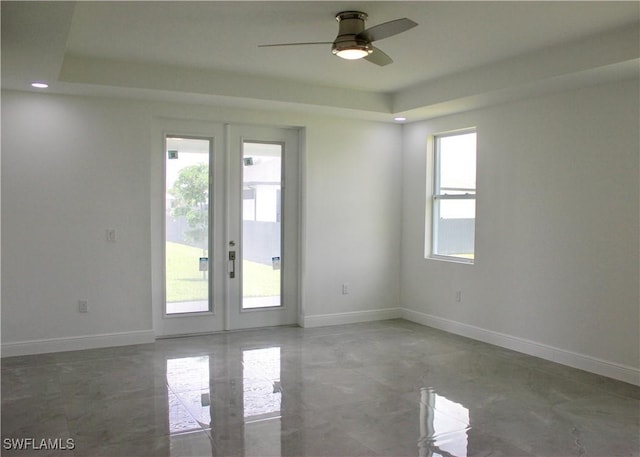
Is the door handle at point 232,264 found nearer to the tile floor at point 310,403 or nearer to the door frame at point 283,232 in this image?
the door frame at point 283,232

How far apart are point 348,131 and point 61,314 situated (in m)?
3.59

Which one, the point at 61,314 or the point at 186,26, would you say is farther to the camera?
the point at 61,314

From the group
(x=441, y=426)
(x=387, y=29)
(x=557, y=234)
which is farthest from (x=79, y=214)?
(x=557, y=234)

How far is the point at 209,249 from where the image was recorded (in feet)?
18.8

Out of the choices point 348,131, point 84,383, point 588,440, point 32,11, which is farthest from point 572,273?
point 32,11

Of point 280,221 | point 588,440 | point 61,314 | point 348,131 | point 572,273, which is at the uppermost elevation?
point 348,131

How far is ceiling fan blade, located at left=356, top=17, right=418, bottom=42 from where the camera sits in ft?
9.64

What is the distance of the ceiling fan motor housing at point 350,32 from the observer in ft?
11.0

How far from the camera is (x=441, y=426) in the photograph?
3361 millimetres

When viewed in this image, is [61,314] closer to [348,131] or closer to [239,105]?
[239,105]

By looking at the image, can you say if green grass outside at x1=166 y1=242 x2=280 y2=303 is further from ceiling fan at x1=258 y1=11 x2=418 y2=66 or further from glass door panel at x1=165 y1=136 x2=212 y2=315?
ceiling fan at x1=258 y1=11 x2=418 y2=66

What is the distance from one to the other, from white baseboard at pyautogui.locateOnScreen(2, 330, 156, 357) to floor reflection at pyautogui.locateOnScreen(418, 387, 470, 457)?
113 inches

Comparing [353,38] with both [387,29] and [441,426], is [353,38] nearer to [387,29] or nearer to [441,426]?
[387,29]

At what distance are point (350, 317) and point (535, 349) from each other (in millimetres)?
2159
